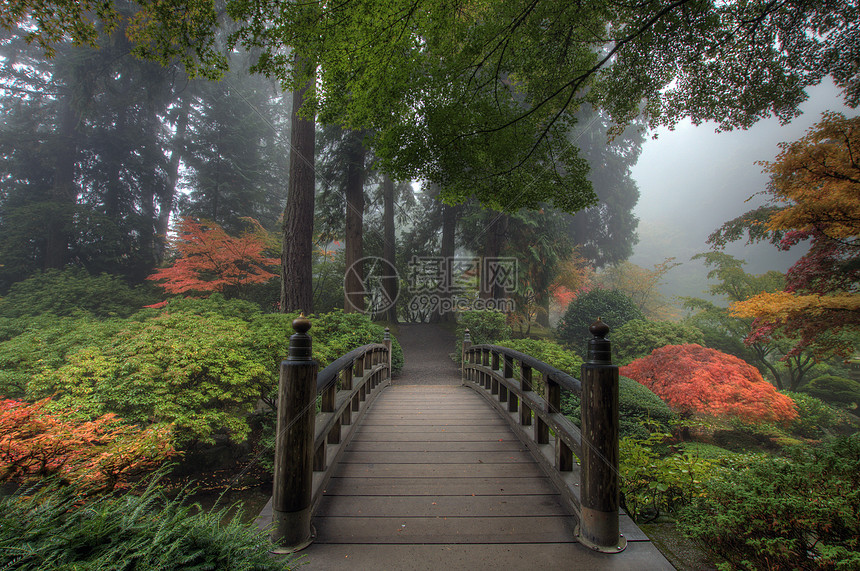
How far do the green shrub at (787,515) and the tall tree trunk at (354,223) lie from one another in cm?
1065

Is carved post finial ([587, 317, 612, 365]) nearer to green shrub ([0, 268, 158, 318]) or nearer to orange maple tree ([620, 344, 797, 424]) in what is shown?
orange maple tree ([620, 344, 797, 424])

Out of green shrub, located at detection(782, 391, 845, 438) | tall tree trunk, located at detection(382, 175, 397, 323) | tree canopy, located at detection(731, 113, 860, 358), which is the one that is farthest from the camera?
tall tree trunk, located at detection(382, 175, 397, 323)

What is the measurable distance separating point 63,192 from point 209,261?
937 centimetres

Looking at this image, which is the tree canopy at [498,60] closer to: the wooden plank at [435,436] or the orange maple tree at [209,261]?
the wooden plank at [435,436]

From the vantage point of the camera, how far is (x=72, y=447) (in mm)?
3285

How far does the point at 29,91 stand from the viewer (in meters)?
15.1

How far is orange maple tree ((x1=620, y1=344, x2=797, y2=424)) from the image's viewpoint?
6.23 meters

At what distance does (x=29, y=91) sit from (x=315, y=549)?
23456mm

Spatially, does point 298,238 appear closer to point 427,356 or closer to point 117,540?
point 427,356

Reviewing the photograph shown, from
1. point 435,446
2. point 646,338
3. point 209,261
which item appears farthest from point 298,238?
point 646,338

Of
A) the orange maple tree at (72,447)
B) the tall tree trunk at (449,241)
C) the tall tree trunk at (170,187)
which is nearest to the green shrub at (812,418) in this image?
the orange maple tree at (72,447)

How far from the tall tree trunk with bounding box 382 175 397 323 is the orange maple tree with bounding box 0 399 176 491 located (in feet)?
39.2

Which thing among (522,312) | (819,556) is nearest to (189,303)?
(819,556)

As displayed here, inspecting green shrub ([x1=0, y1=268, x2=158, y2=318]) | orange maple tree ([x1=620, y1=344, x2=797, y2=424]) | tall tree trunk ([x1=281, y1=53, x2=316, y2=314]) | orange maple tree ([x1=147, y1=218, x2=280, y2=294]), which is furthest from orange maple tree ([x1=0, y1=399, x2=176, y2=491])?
orange maple tree ([x1=620, y1=344, x2=797, y2=424])
